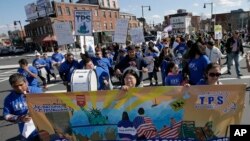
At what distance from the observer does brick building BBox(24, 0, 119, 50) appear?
62.0 m

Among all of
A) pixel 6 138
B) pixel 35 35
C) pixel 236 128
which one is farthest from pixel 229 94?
pixel 35 35

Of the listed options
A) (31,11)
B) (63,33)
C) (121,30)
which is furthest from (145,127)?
(31,11)

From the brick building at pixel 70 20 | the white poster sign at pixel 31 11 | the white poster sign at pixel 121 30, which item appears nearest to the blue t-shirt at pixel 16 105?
the white poster sign at pixel 121 30

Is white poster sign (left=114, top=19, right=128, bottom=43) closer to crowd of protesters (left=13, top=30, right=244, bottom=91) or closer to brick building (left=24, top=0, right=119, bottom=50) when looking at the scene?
crowd of protesters (left=13, top=30, right=244, bottom=91)

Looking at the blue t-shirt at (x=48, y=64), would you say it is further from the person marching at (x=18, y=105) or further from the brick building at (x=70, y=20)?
the brick building at (x=70, y=20)

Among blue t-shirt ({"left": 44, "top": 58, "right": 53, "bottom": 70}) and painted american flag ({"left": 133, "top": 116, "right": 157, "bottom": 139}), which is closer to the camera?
painted american flag ({"left": 133, "top": 116, "right": 157, "bottom": 139})

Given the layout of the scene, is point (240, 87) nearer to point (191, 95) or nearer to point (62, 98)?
point (191, 95)

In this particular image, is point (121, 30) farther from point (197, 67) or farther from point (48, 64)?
point (197, 67)

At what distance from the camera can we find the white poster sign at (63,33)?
1074 cm

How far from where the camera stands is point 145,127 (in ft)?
13.7

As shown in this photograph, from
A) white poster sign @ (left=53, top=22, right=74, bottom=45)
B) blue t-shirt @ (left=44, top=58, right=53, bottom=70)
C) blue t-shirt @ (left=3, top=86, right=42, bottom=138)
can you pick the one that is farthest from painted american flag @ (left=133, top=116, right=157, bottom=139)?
blue t-shirt @ (left=44, top=58, right=53, bottom=70)

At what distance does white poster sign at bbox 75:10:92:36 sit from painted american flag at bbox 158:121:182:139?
6718 mm

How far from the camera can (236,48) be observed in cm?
1260

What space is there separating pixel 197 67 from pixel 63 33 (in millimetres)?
5759
